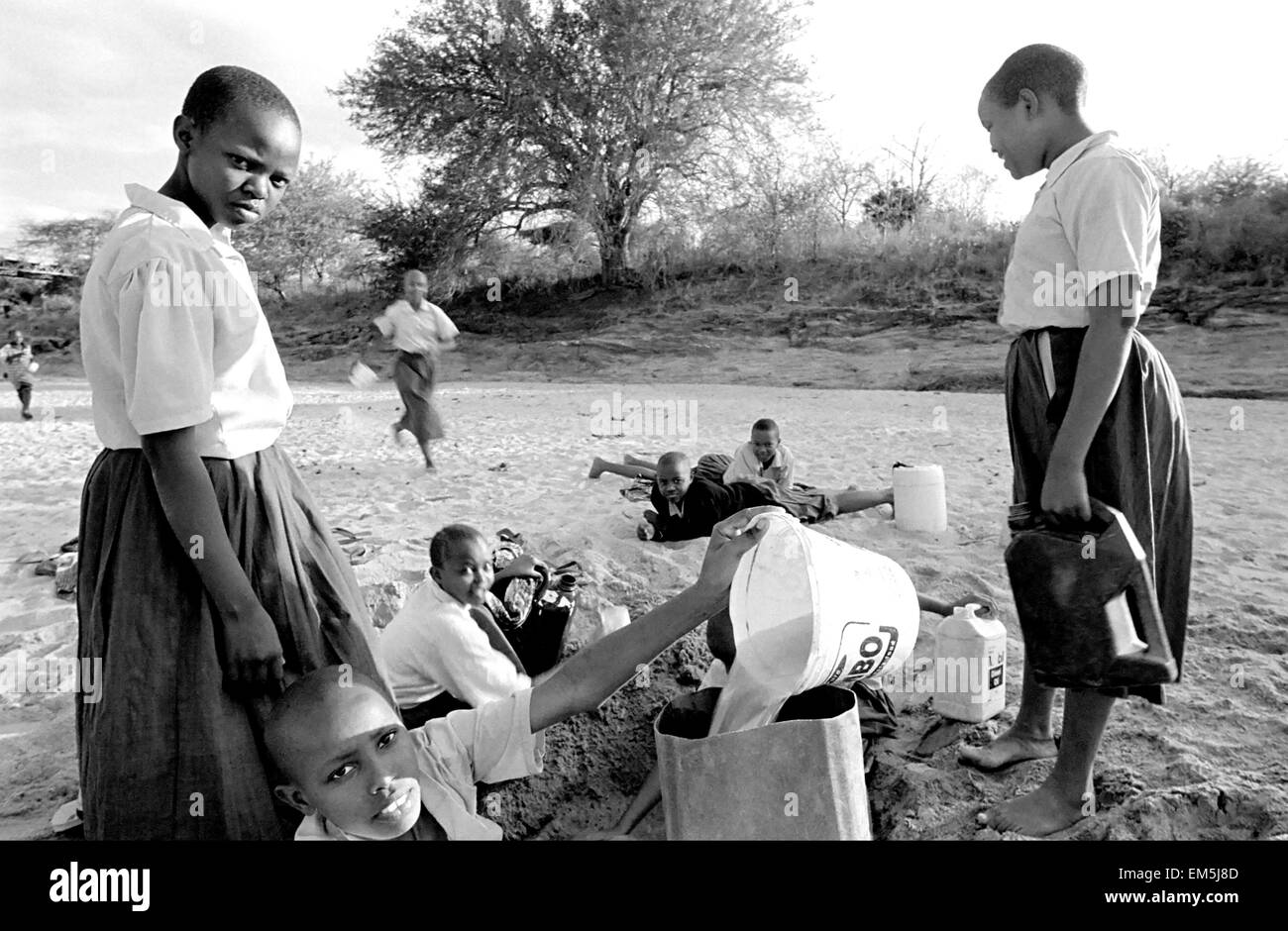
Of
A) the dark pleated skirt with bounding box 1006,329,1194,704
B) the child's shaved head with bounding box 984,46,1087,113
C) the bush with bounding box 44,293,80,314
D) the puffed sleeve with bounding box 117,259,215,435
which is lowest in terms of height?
the dark pleated skirt with bounding box 1006,329,1194,704

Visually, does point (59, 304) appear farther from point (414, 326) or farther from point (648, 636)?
point (648, 636)

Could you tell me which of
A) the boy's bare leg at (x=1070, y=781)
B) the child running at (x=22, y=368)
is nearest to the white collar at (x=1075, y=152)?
the boy's bare leg at (x=1070, y=781)

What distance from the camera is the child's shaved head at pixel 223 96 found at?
1448 mm

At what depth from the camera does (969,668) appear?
7.55ft

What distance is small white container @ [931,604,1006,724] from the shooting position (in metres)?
2.29

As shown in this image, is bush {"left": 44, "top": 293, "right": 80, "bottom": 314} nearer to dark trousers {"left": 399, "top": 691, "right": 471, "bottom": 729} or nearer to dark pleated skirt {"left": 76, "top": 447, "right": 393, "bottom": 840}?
dark trousers {"left": 399, "top": 691, "right": 471, "bottom": 729}

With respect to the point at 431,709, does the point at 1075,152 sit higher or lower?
higher

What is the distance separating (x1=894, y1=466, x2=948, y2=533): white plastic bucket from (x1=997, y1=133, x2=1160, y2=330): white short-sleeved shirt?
7.45ft

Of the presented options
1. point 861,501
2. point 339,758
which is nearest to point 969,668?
point 339,758

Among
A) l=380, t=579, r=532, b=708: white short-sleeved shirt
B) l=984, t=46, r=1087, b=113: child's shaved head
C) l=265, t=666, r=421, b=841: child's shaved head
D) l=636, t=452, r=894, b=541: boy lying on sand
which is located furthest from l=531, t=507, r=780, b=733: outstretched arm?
l=636, t=452, r=894, b=541: boy lying on sand

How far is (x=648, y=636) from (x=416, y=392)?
4.52 m

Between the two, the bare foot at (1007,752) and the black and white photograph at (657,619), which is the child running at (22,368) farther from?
the bare foot at (1007,752)
